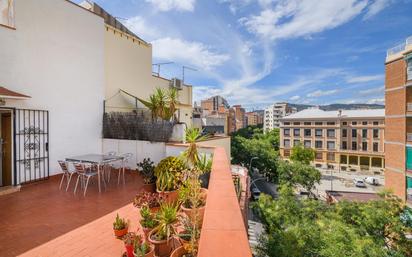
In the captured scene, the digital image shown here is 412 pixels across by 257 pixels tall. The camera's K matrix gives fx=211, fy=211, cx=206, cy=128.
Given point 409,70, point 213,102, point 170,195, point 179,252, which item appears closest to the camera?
point 179,252

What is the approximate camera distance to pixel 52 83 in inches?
270

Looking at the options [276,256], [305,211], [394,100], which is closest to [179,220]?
[276,256]

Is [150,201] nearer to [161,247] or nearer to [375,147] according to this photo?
[161,247]

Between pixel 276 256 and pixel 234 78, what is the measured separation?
3339 centimetres

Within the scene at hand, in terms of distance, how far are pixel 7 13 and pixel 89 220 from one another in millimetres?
6517

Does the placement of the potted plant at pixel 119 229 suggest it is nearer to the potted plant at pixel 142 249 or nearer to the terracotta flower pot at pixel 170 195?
the potted plant at pixel 142 249

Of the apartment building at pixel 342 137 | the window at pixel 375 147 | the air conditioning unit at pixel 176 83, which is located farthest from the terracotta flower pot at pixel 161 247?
the window at pixel 375 147

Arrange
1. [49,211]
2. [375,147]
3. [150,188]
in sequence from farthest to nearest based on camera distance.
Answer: [375,147]
[150,188]
[49,211]

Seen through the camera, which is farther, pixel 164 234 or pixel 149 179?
pixel 149 179

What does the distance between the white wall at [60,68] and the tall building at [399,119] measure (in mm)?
19715

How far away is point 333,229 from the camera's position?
717cm

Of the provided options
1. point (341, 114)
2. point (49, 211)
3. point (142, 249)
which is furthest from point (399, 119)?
point (341, 114)

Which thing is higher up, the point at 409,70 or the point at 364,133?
the point at 409,70

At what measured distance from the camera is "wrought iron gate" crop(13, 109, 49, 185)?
5941mm
